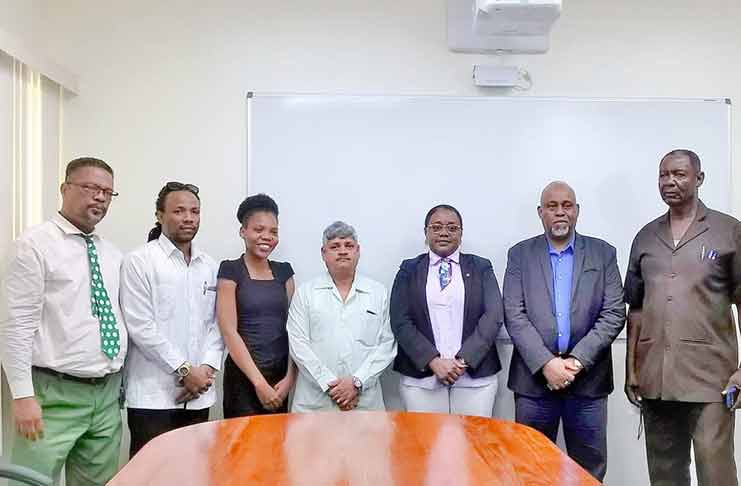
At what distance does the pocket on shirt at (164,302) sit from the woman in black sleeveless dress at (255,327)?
239 millimetres

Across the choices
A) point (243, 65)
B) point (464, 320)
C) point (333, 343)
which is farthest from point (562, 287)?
point (243, 65)

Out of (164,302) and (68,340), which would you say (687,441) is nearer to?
(164,302)

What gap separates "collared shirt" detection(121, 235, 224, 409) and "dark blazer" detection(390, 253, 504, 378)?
3.08ft

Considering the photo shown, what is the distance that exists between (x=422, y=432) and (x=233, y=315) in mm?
1270

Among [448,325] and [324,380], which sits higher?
[448,325]

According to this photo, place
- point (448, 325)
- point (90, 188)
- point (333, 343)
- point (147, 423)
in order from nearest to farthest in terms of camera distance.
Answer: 1. point (90, 188)
2. point (147, 423)
3. point (333, 343)
4. point (448, 325)

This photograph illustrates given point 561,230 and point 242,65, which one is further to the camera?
point 242,65

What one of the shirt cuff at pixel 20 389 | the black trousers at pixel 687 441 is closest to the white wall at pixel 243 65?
the shirt cuff at pixel 20 389

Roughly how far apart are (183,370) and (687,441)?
236 cm

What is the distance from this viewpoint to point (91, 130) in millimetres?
3941

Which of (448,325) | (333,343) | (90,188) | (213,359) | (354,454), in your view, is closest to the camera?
(354,454)

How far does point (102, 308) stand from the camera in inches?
116

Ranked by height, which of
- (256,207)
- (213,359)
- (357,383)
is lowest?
(357,383)

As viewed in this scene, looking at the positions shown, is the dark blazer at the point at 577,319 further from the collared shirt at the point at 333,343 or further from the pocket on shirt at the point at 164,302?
the pocket on shirt at the point at 164,302
